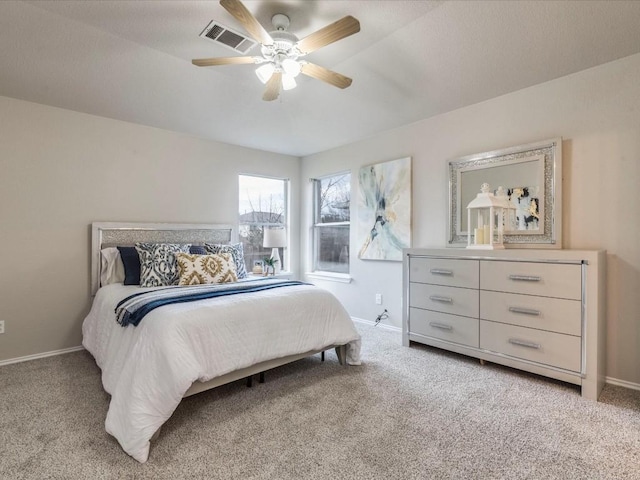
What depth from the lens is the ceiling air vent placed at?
216 centimetres

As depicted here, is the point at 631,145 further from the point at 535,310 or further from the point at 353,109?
the point at 353,109

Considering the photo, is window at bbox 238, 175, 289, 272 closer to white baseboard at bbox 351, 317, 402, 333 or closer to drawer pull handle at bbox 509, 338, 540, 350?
white baseboard at bbox 351, 317, 402, 333

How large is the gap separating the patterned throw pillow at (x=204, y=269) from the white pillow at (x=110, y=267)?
0.69 m

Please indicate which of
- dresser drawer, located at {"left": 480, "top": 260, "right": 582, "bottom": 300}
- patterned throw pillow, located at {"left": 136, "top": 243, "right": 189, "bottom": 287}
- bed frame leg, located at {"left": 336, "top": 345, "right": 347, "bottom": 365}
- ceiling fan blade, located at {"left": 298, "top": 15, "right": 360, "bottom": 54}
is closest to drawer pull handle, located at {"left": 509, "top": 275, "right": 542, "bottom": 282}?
dresser drawer, located at {"left": 480, "top": 260, "right": 582, "bottom": 300}

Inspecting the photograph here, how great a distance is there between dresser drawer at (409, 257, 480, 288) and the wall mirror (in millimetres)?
439

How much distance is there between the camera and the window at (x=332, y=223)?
4.60 meters

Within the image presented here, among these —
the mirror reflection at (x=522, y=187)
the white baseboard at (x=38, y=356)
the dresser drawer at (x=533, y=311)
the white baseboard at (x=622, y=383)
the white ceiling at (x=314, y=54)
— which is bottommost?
the white baseboard at (x=38, y=356)

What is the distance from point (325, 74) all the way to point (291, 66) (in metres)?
0.24

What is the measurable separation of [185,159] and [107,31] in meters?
1.81

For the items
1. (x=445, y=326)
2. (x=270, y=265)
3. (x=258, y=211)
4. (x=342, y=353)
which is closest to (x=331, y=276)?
(x=270, y=265)

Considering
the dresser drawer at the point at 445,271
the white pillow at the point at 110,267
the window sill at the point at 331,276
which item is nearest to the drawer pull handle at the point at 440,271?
the dresser drawer at the point at 445,271

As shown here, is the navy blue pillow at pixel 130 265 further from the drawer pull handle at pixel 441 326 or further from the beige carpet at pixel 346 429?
the drawer pull handle at pixel 441 326

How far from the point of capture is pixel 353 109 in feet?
11.2

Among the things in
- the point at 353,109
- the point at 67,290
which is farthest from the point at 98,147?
the point at 353,109
